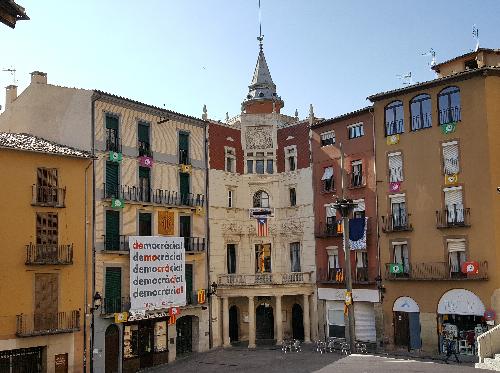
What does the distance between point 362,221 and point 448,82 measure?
413 inches

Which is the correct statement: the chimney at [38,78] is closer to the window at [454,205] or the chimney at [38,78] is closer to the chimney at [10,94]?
the chimney at [10,94]

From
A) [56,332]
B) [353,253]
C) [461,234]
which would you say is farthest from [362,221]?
[56,332]

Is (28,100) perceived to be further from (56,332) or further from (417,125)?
(417,125)

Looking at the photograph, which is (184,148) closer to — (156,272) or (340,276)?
(156,272)

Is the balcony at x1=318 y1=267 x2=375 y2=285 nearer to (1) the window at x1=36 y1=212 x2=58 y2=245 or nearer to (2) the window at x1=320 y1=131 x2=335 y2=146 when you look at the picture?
(2) the window at x1=320 y1=131 x2=335 y2=146

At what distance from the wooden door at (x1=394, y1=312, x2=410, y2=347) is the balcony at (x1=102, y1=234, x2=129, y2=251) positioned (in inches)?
709

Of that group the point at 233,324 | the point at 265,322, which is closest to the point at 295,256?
the point at 265,322

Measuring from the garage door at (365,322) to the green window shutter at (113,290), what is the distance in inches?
641

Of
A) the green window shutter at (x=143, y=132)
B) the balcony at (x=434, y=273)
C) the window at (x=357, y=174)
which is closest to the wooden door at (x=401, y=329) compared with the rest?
the balcony at (x=434, y=273)

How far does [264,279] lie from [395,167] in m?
12.1

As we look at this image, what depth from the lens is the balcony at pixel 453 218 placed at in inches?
1364

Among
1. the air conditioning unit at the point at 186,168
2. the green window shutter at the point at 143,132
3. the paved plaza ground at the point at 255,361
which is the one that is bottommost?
the paved plaza ground at the point at 255,361

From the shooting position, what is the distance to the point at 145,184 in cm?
3806

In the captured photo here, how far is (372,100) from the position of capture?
132ft
